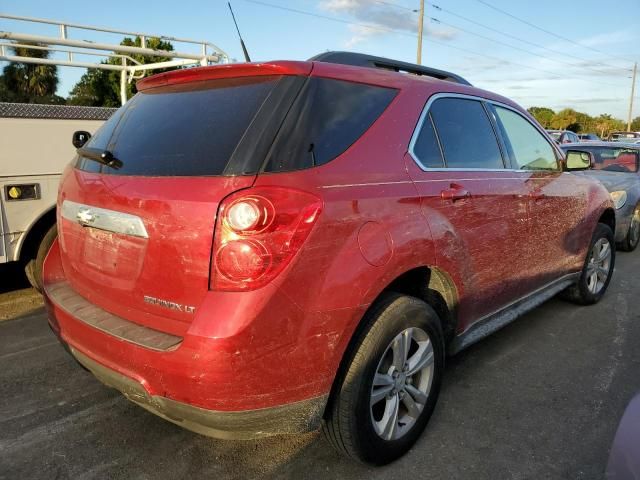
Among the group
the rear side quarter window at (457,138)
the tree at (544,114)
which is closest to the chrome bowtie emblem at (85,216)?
the rear side quarter window at (457,138)

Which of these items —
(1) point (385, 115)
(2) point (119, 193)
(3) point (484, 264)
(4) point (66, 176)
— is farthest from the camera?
(3) point (484, 264)

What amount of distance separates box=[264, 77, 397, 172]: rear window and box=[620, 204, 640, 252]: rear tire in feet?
20.9

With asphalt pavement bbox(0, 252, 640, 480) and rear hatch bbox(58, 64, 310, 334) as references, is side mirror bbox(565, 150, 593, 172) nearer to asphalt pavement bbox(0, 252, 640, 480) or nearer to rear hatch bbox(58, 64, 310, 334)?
asphalt pavement bbox(0, 252, 640, 480)

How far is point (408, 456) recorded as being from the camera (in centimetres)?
257

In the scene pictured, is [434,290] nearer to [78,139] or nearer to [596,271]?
[78,139]

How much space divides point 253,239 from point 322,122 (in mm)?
654

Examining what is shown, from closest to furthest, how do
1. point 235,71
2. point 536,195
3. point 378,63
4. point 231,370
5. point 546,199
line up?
point 231,370 < point 235,71 < point 378,63 < point 536,195 < point 546,199

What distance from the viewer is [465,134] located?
10.2 ft

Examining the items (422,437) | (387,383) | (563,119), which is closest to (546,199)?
(422,437)

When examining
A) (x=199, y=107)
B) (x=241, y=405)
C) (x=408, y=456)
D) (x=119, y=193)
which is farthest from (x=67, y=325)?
(x=408, y=456)

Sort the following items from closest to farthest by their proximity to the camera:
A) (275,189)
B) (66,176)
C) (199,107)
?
(275,189) → (199,107) → (66,176)

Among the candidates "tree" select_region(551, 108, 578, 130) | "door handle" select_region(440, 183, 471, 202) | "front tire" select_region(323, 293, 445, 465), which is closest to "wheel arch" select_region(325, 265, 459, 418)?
"front tire" select_region(323, 293, 445, 465)

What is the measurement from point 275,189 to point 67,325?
1.29m

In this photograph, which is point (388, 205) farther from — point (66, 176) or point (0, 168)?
point (0, 168)
